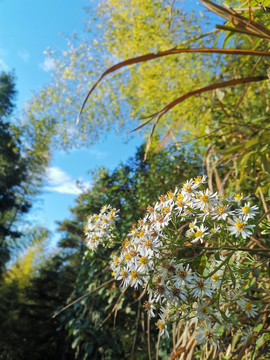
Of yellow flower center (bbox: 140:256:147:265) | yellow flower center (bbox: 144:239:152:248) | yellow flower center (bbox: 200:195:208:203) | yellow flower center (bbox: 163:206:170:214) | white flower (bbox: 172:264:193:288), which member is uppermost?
yellow flower center (bbox: 200:195:208:203)

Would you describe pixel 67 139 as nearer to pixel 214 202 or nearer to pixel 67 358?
pixel 214 202

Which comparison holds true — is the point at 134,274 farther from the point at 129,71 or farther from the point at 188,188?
the point at 129,71

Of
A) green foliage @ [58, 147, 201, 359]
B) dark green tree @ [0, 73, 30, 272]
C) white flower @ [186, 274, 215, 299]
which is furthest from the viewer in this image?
dark green tree @ [0, 73, 30, 272]

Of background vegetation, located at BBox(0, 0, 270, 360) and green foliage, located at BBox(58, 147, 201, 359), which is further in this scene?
green foliage, located at BBox(58, 147, 201, 359)

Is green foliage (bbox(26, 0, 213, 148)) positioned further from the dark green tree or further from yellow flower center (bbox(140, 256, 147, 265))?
the dark green tree

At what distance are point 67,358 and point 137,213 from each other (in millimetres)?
6122

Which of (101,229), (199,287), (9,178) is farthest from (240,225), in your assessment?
(9,178)

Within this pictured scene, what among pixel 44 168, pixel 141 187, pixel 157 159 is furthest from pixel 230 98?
pixel 44 168

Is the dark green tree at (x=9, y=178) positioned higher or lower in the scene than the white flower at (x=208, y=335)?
higher

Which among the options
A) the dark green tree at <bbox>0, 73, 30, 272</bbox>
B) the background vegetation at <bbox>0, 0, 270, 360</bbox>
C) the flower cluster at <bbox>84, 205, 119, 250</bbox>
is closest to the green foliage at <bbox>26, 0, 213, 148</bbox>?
the background vegetation at <bbox>0, 0, 270, 360</bbox>

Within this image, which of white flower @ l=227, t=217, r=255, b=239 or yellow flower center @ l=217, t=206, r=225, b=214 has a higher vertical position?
yellow flower center @ l=217, t=206, r=225, b=214

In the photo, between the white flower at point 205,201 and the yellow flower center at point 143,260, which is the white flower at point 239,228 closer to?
the white flower at point 205,201

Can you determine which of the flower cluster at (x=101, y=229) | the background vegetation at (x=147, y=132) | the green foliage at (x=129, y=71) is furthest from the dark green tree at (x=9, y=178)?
the flower cluster at (x=101, y=229)

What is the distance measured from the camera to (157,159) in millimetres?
2381
